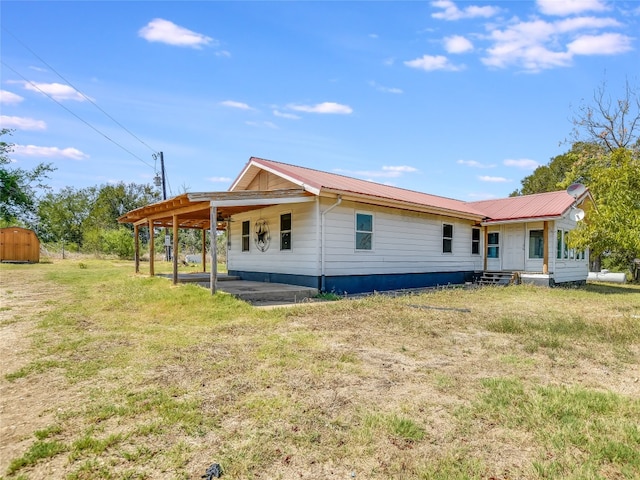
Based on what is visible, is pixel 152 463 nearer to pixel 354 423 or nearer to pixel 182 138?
pixel 354 423

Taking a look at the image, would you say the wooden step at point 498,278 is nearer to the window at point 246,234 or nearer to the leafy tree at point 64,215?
the window at point 246,234

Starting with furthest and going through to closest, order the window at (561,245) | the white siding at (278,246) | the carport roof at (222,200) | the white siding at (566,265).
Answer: the window at (561,245) < the white siding at (566,265) < the white siding at (278,246) < the carport roof at (222,200)

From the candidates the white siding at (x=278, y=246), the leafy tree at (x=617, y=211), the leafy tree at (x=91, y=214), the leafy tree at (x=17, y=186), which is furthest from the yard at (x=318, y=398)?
the leafy tree at (x=17, y=186)

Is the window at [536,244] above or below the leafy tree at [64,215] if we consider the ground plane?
below

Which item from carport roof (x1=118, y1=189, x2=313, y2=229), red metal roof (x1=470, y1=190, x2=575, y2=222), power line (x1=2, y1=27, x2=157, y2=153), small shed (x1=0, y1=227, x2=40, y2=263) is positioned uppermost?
power line (x1=2, y1=27, x2=157, y2=153)

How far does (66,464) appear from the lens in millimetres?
2453

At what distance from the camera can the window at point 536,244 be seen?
1521cm

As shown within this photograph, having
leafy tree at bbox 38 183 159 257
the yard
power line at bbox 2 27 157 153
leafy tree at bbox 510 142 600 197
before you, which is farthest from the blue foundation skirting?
leafy tree at bbox 510 142 600 197

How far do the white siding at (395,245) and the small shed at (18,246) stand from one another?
77.1 ft

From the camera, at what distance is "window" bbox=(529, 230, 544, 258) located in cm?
1521

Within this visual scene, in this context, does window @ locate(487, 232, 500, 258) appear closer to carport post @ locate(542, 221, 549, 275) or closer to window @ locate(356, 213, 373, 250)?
carport post @ locate(542, 221, 549, 275)

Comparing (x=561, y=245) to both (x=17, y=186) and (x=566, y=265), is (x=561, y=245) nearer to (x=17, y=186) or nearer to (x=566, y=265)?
(x=566, y=265)

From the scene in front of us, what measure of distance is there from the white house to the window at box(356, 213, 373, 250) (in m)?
0.03

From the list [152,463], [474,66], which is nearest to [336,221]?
[474,66]
